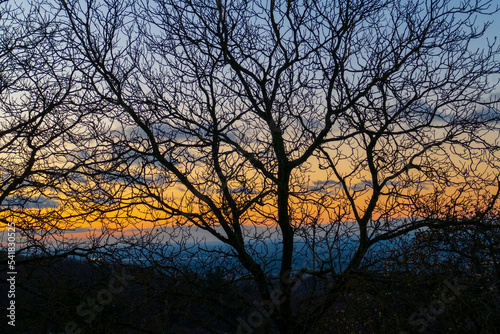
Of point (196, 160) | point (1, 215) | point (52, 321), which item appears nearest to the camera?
point (52, 321)

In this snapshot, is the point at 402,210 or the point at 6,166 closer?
the point at 402,210

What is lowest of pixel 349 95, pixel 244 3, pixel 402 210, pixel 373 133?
pixel 402 210

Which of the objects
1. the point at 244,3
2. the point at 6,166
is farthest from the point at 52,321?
the point at 244,3

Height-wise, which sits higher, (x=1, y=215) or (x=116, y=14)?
(x=116, y=14)

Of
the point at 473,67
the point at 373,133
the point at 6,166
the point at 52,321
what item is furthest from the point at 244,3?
the point at 52,321

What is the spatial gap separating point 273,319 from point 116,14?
632cm

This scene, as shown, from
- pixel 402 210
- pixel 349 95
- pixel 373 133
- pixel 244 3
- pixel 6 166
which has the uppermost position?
pixel 244 3

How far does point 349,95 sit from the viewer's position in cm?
817

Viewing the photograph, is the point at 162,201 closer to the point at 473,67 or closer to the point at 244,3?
the point at 244,3

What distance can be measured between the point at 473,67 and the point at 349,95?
2.32 meters

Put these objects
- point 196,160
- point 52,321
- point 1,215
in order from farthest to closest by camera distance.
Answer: point 1,215 → point 196,160 → point 52,321

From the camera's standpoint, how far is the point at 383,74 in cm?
802

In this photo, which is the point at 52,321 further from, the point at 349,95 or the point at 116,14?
the point at 349,95

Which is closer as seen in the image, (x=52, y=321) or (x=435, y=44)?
(x=52, y=321)
